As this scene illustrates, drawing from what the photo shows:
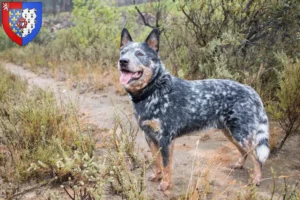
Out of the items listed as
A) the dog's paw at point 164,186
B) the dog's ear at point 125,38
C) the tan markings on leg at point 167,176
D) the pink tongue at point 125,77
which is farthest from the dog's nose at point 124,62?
the dog's paw at point 164,186

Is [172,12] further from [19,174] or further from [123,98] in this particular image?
[19,174]

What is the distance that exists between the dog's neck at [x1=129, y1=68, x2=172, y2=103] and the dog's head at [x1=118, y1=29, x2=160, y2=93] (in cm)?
5

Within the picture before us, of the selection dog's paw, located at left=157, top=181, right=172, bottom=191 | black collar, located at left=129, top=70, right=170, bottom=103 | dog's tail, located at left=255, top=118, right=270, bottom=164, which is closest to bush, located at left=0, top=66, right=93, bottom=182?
black collar, located at left=129, top=70, right=170, bottom=103

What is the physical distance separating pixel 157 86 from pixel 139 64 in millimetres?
374

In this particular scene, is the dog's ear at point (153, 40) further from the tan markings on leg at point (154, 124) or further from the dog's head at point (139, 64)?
the tan markings on leg at point (154, 124)

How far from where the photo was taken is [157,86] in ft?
10.8

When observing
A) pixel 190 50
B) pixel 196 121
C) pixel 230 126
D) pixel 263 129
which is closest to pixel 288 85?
pixel 263 129

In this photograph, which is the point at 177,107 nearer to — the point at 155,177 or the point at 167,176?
the point at 167,176

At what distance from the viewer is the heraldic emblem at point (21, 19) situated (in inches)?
344

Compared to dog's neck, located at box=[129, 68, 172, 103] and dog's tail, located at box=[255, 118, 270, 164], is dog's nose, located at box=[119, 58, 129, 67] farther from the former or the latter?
dog's tail, located at box=[255, 118, 270, 164]

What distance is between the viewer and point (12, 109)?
12.9 feet

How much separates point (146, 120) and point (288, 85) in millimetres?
2039

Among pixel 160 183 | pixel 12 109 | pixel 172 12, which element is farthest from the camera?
pixel 172 12

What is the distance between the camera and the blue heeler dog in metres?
3.19
